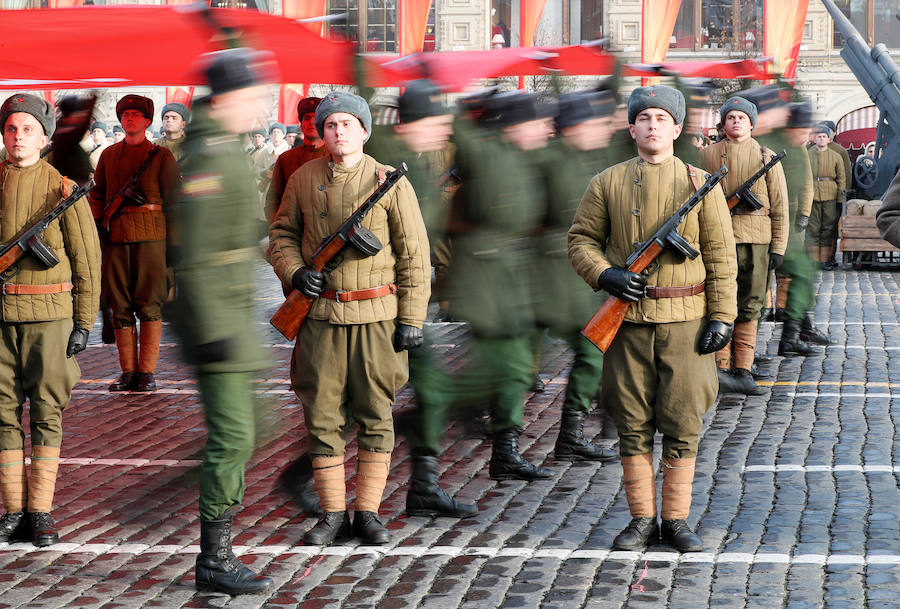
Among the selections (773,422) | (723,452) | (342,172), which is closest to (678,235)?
(342,172)

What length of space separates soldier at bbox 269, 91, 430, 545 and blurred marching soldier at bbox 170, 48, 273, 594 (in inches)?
21.8

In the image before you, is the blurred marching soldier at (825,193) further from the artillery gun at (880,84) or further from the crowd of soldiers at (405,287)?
the crowd of soldiers at (405,287)

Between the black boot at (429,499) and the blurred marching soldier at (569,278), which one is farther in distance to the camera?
the blurred marching soldier at (569,278)

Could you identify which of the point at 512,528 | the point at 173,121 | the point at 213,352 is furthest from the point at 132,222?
the point at 213,352

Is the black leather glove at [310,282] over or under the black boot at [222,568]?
over

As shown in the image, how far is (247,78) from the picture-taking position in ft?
15.1

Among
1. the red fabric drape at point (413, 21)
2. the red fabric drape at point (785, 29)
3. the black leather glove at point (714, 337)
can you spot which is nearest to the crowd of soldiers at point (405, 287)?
the black leather glove at point (714, 337)

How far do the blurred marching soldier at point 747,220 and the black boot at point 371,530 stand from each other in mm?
4307

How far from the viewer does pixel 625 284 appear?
529cm

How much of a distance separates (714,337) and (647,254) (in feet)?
1.35

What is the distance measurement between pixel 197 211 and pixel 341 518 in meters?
1.56

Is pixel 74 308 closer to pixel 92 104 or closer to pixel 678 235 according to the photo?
pixel 678 235

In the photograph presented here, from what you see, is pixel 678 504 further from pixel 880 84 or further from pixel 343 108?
pixel 880 84

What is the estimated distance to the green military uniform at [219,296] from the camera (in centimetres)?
459
